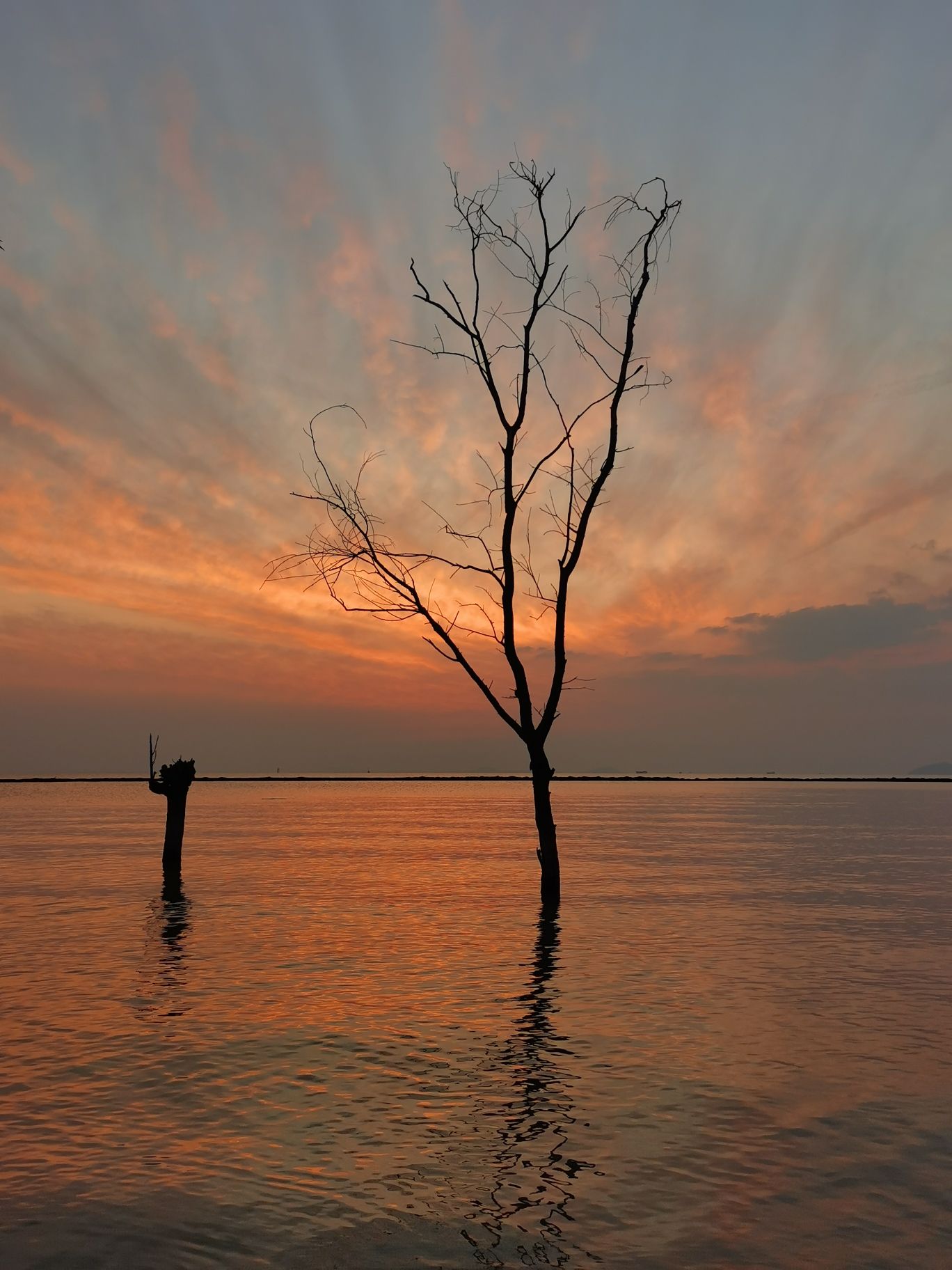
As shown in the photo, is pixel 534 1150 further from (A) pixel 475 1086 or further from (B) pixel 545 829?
(B) pixel 545 829

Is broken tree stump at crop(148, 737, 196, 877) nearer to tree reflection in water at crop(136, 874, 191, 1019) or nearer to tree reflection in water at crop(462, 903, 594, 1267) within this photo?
tree reflection in water at crop(136, 874, 191, 1019)

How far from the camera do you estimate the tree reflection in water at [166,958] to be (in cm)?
1470

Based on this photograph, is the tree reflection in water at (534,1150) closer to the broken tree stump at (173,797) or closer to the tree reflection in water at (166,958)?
the tree reflection in water at (166,958)

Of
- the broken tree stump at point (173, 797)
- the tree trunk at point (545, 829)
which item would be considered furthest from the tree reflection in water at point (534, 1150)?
the broken tree stump at point (173, 797)

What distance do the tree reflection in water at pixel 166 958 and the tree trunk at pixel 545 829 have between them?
805cm

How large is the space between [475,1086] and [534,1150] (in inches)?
81.3

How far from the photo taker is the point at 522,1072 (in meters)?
11.2

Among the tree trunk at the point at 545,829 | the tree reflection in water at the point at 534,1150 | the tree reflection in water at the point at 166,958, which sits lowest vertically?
the tree reflection in water at the point at 534,1150

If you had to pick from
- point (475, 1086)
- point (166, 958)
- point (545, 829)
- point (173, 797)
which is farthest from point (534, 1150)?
point (173, 797)

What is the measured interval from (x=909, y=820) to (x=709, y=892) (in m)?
68.2

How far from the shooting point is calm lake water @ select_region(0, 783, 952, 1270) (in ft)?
23.4

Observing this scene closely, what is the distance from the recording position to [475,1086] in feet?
35.1

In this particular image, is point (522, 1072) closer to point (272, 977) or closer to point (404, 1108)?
point (404, 1108)

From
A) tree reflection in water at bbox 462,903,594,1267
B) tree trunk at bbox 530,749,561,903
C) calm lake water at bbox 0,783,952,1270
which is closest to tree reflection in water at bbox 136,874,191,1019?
calm lake water at bbox 0,783,952,1270
